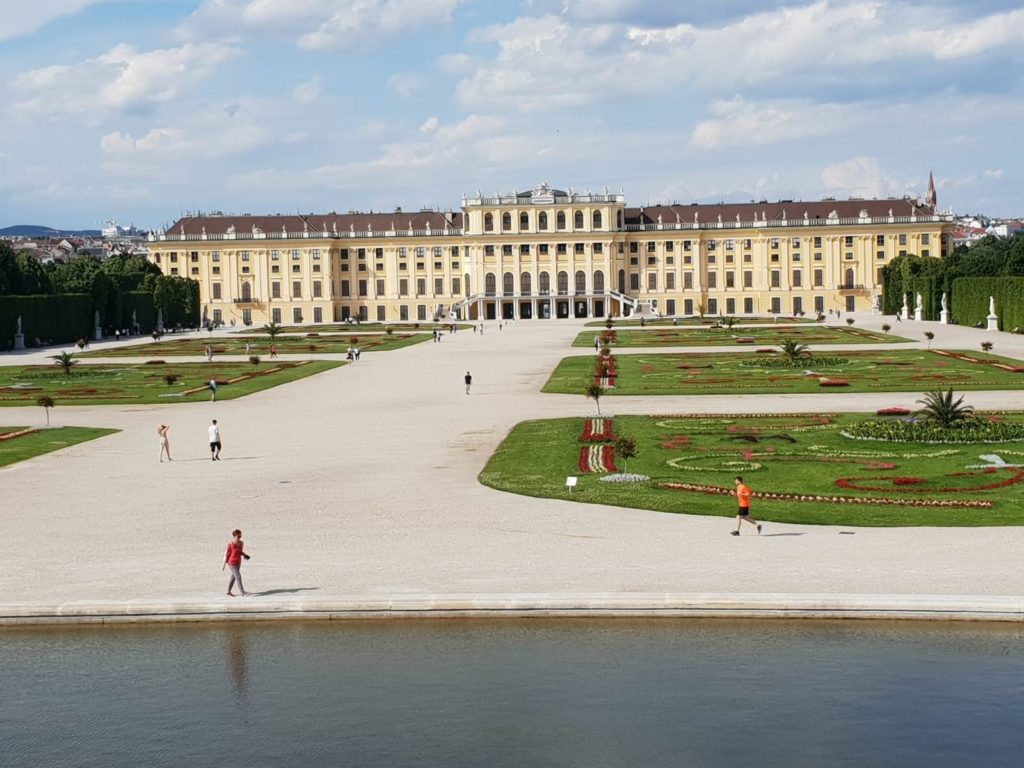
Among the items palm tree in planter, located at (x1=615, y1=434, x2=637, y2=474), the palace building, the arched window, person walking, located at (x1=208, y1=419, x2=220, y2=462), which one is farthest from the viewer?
the arched window

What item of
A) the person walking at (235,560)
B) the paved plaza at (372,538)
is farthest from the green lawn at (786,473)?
the person walking at (235,560)

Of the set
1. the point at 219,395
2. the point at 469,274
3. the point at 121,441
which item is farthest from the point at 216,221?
the point at 121,441

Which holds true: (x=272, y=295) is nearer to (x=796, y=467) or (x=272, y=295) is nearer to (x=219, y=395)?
(x=219, y=395)

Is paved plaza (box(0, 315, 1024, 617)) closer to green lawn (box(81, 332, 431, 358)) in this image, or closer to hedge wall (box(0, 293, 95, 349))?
green lawn (box(81, 332, 431, 358))

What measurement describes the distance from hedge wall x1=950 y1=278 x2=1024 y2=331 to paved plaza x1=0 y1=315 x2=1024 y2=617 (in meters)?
48.3

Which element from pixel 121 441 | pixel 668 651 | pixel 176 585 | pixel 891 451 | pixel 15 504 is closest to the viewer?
pixel 668 651

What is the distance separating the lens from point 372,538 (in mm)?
19266

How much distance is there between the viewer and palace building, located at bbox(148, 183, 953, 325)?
413 ft

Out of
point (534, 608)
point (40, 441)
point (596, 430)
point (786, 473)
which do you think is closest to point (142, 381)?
point (40, 441)

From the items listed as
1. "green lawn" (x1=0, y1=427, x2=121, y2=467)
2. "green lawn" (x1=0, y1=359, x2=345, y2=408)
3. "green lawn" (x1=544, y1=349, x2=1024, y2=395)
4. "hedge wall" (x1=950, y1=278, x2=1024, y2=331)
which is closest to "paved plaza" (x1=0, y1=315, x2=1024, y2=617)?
"green lawn" (x1=0, y1=427, x2=121, y2=467)

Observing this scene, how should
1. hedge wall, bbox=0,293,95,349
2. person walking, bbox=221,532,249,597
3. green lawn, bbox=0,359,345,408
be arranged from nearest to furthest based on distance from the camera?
1. person walking, bbox=221,532,249,597
2. green lawn, bbox=0,359,345,408
3. hedge wall, bbox=0,293,95,349

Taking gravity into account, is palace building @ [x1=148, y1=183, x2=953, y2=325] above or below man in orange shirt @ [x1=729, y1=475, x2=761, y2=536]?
above

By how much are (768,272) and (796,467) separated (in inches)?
4090

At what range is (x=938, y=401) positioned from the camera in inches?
1122
